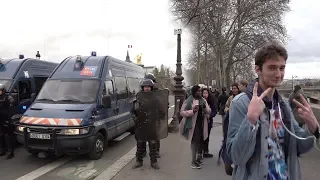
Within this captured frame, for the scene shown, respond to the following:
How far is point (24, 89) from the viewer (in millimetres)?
9664

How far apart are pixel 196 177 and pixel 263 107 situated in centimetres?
413

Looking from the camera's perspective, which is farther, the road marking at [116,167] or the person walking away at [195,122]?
the person walking away at [195,122]

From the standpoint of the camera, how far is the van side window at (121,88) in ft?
30.1

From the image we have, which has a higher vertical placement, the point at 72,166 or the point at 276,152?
the point at 276,152

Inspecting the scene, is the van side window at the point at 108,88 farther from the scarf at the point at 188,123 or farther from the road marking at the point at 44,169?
the scarf at the point at 188,123

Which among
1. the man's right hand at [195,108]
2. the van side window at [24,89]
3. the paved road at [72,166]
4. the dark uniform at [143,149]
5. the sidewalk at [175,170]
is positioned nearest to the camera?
the sidewalk at [175,170]

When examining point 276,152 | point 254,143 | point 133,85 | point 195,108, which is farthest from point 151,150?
point 133,85

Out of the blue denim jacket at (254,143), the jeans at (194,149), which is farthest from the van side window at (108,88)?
the blue denim jacket at (254,143)

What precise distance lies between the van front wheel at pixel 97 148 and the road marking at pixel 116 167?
1.84 ft

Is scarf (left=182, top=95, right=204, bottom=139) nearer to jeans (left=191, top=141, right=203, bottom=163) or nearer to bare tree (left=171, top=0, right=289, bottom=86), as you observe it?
jeans (left=191, top=141, right=203, bottom=163)

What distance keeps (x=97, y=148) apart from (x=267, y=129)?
589cm

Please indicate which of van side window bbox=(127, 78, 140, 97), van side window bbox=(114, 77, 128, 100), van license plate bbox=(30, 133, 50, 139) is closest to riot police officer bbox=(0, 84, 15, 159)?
van license plate bbox=(30, 133, 50, 139)

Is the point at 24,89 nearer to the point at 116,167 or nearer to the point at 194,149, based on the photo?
the point at 116,167

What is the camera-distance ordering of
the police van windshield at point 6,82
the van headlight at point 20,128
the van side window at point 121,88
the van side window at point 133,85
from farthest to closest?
the van side window at point 133,85
the van side window at point 121,88
the police van windshield at point 6,82
the van headlight at point 20,128
